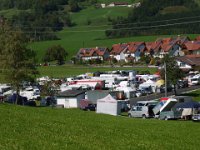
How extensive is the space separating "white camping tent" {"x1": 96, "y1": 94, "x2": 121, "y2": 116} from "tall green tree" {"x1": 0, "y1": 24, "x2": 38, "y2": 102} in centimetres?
1298

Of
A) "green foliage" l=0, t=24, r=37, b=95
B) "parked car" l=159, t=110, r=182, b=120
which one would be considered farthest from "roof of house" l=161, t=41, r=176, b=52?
"parked car" l=159, t=110, r=182, b=120

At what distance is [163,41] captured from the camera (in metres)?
138

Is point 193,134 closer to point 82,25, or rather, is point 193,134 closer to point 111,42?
point 111,42

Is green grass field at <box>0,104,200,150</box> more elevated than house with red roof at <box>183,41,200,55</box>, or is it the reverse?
house with red roof at <box>183,41,200,55</box>

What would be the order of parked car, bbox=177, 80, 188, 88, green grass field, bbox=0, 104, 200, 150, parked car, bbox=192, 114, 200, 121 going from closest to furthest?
green grass field, bbox=0, 104, 200, 150 < parked car, bbox=192, 114, 200, 121 < parked car, bbox=177, 80, 188, 88

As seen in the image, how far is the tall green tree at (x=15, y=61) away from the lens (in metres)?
53.2

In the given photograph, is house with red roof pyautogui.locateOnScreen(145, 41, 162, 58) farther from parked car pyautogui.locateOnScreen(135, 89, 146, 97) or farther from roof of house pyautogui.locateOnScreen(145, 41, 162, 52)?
parked car pyautogui.locateOnScreen(135, 89, 146, 97)

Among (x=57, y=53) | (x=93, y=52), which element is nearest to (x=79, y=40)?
(x=93, y=52)

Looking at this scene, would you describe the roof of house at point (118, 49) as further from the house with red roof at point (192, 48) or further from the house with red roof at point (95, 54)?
the house with red roof at point (192, 48)

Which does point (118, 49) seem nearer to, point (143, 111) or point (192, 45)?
point (192, 45)

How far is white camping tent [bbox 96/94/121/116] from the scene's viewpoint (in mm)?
41875

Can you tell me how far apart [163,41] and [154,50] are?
6.14 meters

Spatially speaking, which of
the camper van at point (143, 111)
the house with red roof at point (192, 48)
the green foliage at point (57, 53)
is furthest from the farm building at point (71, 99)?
the green foliage at point (57, 53)

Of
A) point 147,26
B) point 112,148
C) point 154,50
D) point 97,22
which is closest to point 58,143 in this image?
point 112,148
